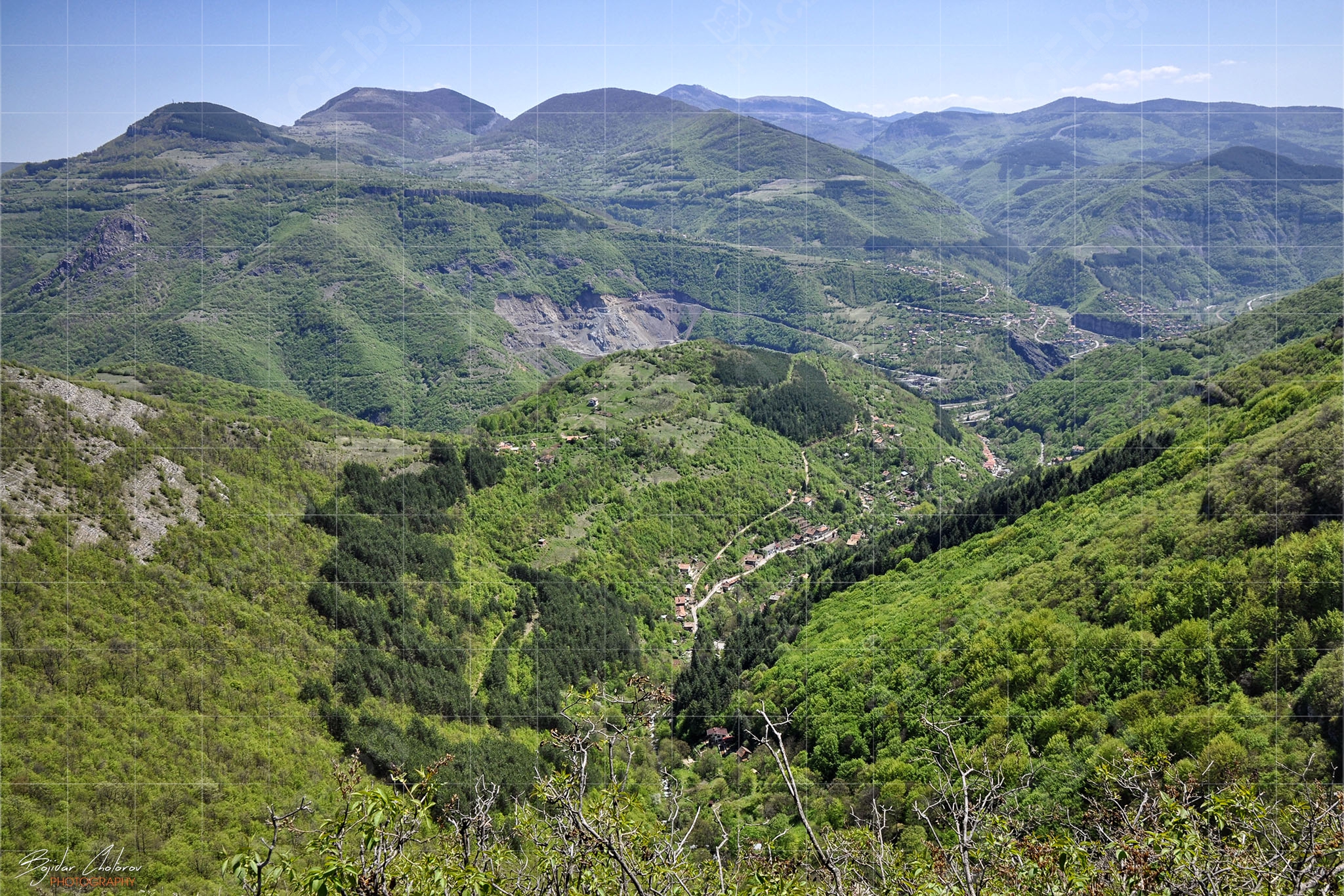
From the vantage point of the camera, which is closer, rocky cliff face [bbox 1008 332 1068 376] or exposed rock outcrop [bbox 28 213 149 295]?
rocky cliff face [bbox 1008 332 1068 376]

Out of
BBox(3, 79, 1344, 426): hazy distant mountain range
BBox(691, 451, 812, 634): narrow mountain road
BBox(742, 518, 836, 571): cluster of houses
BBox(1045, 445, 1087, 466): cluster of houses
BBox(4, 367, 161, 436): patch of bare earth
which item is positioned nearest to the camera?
BBox(4, 367, 161, 436): patch of bare earth

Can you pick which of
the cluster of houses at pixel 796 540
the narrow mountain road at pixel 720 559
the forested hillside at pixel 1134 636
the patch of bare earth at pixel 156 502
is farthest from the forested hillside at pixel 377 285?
the forested hillside at pixel 1134 636

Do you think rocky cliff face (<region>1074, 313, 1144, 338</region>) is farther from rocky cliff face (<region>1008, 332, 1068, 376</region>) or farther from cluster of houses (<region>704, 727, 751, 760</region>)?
cluster of houses (<region>704, 727, 751, 760</region>)

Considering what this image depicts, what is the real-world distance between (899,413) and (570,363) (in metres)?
73.5

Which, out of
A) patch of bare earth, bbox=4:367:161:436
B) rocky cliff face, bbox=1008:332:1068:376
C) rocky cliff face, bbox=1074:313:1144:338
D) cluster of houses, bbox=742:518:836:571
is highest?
patch of bare earth, bbox=4:367:161:436

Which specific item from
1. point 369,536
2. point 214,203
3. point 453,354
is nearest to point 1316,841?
point 369,536

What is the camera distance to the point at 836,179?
177 meters

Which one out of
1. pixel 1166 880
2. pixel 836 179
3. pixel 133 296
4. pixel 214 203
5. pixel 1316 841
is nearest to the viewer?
pixel 1166 880

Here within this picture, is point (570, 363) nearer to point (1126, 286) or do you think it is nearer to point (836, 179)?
point (836, 179)

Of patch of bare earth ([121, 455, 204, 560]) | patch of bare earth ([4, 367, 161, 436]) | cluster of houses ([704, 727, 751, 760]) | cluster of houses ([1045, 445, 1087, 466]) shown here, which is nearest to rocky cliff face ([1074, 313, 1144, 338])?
cluster of houses ([1045, 445, 1087, 466])

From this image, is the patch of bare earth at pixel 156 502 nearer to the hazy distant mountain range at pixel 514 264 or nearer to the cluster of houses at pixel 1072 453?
the cluster of houses at pixel 1072 453

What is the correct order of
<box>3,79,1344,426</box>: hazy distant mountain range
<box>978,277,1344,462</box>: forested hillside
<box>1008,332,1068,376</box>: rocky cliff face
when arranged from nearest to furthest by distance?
<box>978,277,1344,462</box>: forested hillside → <box>3,79,1344,426</box>: hazy distant mountain range → <box>1008,332,1068,376</box>: rocky cliff face

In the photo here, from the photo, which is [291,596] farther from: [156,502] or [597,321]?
[597,321]

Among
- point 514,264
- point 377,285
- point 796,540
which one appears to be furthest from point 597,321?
point 796,540
